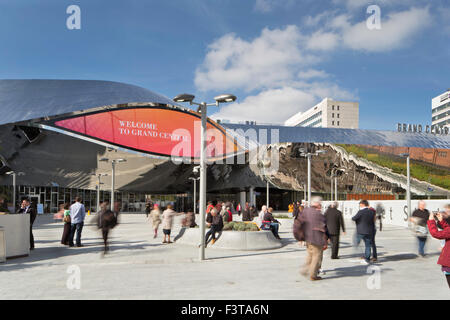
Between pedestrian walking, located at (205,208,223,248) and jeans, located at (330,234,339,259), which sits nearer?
jeans, located at (330,234,339,259)

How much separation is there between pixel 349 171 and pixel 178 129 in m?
27.8

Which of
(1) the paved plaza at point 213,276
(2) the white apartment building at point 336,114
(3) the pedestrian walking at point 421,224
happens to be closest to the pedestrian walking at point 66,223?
(1) the paved plaza at point 213,276

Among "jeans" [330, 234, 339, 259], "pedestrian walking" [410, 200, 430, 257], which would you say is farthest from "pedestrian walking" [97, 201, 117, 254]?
"pedestrian walking" [410, 200, 430, 257]

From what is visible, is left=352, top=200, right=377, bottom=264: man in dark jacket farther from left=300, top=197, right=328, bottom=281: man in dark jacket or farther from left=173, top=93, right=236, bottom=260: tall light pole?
left=173, top=93, right=236, bottom=260: tall light pole

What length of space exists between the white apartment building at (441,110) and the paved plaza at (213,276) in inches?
4745

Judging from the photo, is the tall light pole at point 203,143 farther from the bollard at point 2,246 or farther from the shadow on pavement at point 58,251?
the bollard at point 2,246

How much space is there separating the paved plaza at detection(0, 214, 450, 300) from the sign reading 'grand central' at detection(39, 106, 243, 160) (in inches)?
1343

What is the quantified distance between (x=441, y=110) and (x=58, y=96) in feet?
386

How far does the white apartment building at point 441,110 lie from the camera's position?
371ft

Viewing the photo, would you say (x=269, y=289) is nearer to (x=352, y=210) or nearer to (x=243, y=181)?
(x=352, y=210)

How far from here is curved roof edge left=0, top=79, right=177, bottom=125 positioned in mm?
43906

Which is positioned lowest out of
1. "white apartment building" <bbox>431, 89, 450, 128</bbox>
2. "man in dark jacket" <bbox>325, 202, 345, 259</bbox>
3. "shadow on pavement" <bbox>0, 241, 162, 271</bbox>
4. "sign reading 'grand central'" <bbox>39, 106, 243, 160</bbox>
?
"shadow on pavement" <bbox>0, 241, 162, 271</bbox>
